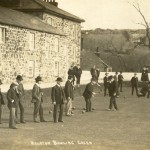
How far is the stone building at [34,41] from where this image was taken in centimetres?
3416

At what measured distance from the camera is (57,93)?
16.5 m

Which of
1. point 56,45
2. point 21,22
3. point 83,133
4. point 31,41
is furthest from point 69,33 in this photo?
point 83,133

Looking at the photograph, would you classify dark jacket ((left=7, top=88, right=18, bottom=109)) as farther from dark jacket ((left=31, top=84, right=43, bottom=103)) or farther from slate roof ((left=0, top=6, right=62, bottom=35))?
slate roof ((left=0, top=6, right=62, bottom=35))

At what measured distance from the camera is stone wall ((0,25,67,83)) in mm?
34000

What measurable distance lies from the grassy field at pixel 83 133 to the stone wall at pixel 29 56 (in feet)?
49.4

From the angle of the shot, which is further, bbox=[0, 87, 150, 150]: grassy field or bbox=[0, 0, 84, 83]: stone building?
bbox=[0, 0, 84, 83]: stone building

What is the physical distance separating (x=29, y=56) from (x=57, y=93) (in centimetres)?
2160

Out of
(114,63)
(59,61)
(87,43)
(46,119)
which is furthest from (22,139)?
(87,43)

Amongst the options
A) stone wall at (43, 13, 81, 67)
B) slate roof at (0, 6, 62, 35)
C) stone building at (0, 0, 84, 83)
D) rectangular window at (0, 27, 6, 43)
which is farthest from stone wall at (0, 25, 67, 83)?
stone wall at (43, 13, 81, 67)

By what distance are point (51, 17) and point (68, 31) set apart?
456cm

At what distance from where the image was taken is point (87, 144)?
11078 millimetres

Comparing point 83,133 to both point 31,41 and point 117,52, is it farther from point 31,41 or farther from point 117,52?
point 117,52

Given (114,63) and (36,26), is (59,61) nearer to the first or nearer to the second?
(36,26)

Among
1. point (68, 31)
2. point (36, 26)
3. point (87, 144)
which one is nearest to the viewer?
point (87, 144)
